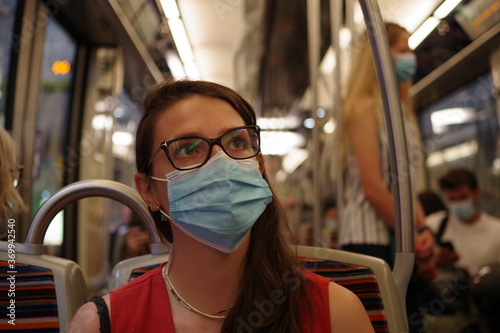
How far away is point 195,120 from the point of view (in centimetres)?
130

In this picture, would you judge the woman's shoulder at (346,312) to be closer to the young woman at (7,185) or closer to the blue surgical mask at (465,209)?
the young woman at (7,185)

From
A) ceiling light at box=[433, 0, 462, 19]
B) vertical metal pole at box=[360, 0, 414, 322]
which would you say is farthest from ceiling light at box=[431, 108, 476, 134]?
vertical metal pole at box=[360, 0, 414, 322]

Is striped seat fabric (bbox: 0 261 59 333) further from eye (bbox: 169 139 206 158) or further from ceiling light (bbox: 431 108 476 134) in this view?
ceiling light (bbox: 431 108 476 134)

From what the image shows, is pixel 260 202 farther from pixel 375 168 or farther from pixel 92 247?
pixel 92 247

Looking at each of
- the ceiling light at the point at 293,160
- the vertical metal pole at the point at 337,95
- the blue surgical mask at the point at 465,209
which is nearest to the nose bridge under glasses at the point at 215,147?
the vertical metal pole at the point at 337,95

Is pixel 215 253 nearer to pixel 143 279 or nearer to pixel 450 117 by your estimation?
pixel 143 279

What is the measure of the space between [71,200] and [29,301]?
281 mm

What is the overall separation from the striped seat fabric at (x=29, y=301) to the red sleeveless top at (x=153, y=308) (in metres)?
0.22

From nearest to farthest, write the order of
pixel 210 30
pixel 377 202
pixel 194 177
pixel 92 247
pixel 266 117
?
pixel 194 177 < pixel 377 202 < pixel 92 247 < pixel 210 30 < pixel 266 117

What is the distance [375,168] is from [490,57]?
326 cm

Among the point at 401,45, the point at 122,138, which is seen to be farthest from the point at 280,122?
the point at 401,45

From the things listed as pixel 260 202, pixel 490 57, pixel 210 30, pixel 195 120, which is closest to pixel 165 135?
pixel 195 120

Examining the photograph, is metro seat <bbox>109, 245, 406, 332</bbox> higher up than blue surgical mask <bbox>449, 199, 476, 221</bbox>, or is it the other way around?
blue surgical mask <bbox>449, 199, 476, 221</bbox>

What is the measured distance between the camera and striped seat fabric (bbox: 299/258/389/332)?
1309mm
